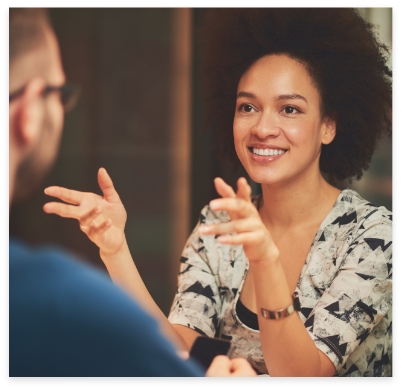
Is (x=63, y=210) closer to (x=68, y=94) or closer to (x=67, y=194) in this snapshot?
(x=67, y=194)

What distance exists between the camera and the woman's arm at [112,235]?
1.59 metres

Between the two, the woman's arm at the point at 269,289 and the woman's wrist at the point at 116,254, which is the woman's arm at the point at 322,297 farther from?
the woman's wrist at the point at 116,254

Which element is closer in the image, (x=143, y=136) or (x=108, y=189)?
(x=108, y=189)

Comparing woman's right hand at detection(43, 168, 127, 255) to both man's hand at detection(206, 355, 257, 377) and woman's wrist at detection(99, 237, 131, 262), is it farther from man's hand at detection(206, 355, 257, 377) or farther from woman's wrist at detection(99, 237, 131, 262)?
man's hand at detection(206, 355, 257, 377)

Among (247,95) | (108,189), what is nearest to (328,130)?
(247,95)

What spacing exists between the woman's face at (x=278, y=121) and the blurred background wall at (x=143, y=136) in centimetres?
21

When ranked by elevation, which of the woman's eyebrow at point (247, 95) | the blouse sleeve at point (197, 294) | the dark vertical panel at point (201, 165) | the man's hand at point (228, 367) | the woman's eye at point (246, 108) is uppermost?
the woman's eyebrow at point (247, 95)

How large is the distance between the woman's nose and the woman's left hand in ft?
1.23

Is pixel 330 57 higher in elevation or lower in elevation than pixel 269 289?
higher

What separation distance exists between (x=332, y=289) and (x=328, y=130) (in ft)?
1.58

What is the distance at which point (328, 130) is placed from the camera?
5.61 feet

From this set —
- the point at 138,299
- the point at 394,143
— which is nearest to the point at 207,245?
the point at 138,299

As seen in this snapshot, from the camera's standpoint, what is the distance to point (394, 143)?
1.70 meters

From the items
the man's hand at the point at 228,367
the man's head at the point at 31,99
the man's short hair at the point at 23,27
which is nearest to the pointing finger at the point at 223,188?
the man's hand at the point at 228,367
